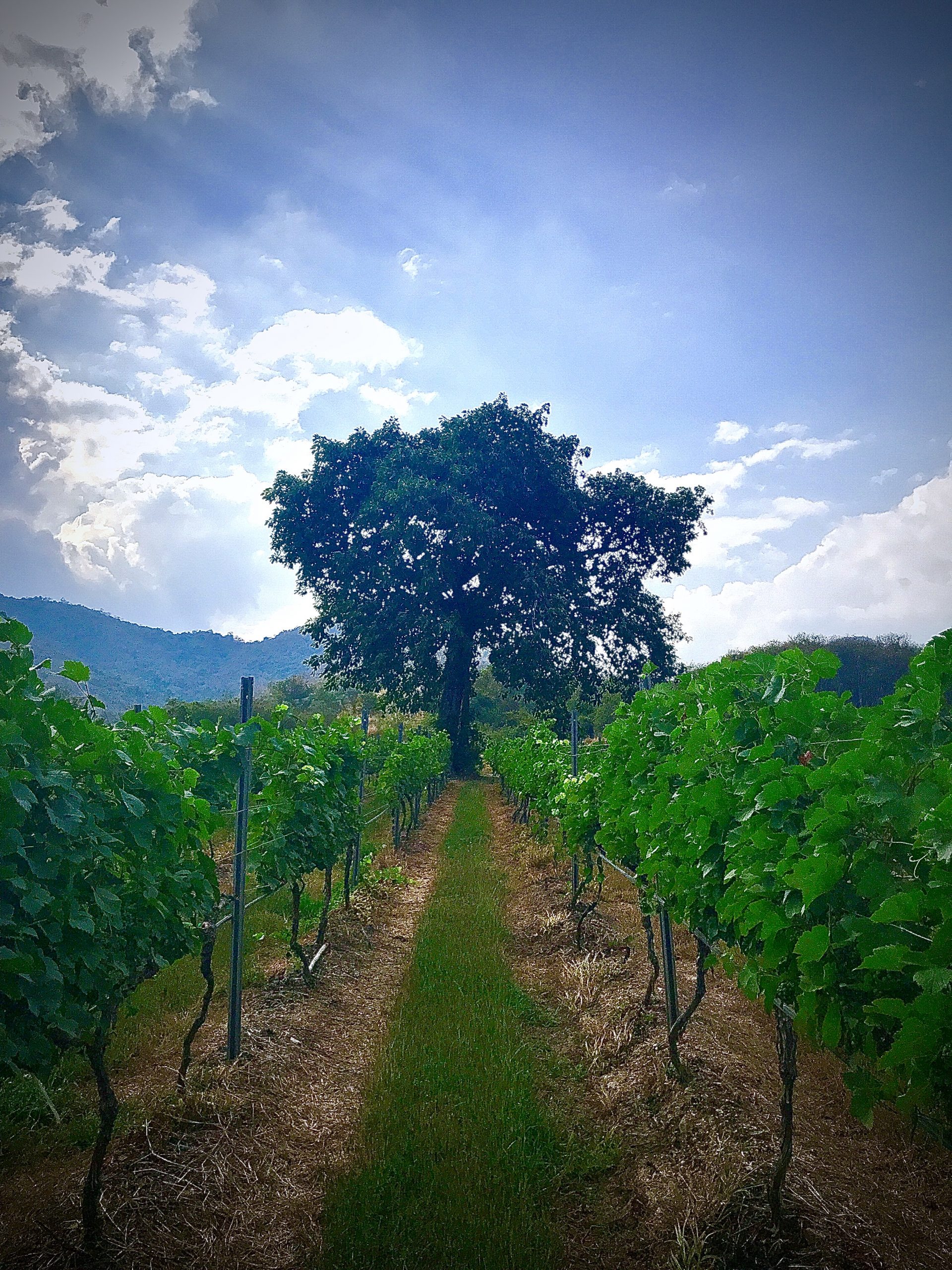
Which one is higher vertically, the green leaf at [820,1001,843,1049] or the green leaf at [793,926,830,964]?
the green leaf at [793,926,830,964]

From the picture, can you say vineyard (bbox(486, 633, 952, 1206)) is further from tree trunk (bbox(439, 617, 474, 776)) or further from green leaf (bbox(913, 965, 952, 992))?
tree trunk (bbox(439, 617, 474, 776))

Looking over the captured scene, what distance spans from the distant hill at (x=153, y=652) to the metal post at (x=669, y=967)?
418 ft

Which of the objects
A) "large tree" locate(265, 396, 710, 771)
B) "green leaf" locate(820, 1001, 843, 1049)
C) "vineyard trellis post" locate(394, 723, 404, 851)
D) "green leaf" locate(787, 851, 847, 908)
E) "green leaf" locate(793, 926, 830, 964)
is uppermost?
"large tree" locate(265, 396, 710, 771)

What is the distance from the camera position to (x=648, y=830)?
4.31m

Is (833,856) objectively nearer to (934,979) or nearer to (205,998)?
(934,979)

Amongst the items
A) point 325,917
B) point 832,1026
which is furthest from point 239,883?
point 832,1026

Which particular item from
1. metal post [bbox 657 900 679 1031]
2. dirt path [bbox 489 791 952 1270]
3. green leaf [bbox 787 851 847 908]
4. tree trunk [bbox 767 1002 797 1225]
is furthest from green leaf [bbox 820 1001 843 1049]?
metal post [bbox 657 900 679 1031]

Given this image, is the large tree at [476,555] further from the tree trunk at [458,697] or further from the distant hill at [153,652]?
the distant hill at [153,652]

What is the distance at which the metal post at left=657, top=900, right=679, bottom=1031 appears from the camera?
4.69m

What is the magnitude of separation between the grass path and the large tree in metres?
18.5

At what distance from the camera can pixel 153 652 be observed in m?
167

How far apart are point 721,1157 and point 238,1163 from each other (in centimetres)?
267

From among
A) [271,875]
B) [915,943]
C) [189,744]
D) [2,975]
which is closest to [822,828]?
[915,943]

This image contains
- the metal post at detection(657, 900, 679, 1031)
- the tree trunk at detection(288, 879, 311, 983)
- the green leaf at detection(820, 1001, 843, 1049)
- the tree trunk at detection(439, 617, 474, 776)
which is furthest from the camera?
the tree trunk at detection(439, 617, 474, 776)
